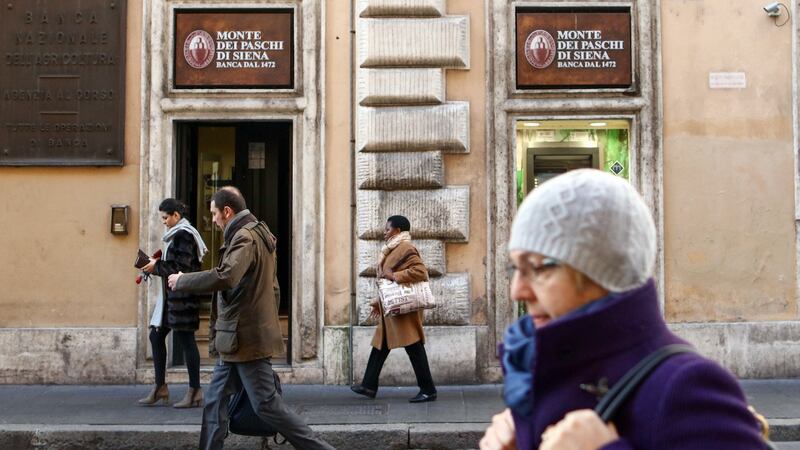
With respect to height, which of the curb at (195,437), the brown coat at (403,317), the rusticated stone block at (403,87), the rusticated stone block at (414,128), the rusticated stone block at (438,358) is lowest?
the curb at (195,437)

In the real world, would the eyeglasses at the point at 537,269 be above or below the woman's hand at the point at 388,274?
above

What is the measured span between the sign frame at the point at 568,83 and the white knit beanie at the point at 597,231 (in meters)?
8.16

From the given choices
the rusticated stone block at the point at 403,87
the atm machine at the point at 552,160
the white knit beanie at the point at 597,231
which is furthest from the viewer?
the atm machine at the point at 552,160

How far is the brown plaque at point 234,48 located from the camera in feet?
31.6

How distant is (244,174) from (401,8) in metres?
2.82

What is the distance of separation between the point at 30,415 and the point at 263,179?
13.0 ft

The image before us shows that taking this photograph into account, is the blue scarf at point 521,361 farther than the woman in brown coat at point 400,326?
No

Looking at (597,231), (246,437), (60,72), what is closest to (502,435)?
(597,231)

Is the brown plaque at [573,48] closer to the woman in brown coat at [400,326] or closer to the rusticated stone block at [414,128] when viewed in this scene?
the rusticated stone block at [414,128]

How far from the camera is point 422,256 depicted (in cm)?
926

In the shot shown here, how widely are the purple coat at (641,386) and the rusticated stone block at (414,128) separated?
25.4 ft

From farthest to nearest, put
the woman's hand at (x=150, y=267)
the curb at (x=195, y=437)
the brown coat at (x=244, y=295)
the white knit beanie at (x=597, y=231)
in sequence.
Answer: the woman's hand at (x=150, y=267)
the curb at (x=195, y=437)
the brown coat at (x=244, y=295)
the white knit beanie at (x=597, y=231)

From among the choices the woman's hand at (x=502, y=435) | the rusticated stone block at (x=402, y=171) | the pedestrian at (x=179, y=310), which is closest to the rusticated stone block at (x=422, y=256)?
the rusticated stone block at (x=402, y=171)

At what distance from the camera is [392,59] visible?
369 inches
